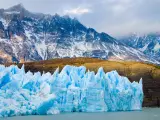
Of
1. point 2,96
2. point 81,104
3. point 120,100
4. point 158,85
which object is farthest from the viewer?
point 158,85

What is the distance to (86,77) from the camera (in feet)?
165

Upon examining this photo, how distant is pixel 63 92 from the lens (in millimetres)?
46625

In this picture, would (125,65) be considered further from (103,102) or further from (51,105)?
(51,105)

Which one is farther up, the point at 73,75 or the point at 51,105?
the point at 73,75

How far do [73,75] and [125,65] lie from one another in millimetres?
49049

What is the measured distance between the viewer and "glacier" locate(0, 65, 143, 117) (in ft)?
132

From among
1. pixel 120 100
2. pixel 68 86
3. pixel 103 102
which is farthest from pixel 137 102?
pixel 68 86

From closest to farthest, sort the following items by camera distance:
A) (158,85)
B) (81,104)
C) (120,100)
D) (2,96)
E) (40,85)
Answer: (2,96) → (40,85) → (81,104) → (120,100) → (158,85)

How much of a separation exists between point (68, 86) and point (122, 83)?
25.1ft

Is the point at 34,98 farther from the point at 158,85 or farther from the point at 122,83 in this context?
the point at 158,85

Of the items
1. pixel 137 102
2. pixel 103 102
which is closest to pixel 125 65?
pixel 137 102

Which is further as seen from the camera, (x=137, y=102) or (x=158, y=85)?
(x=158, y=85)

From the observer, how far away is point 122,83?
2050 inches

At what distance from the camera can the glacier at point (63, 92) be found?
4019cm
